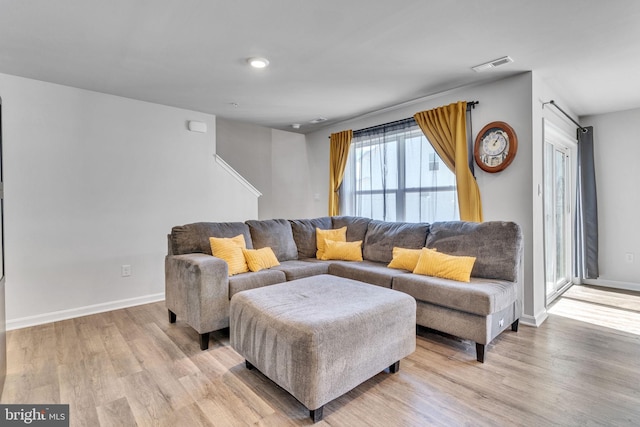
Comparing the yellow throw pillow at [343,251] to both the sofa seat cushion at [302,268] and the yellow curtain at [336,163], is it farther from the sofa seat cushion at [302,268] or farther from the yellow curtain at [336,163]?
the yellow curtain at [336,163]

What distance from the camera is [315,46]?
2371mm

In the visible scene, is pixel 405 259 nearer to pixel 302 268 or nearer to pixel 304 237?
pixel 302 268

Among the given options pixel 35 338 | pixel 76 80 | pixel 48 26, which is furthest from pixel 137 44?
pixel 35 338

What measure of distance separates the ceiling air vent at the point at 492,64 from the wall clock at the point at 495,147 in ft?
1.79

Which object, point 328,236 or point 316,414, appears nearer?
point 316,414

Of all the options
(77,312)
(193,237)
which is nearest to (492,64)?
(193,237)

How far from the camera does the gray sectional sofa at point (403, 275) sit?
91.9 inches

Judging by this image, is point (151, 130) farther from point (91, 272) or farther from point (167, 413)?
point (167, 413)

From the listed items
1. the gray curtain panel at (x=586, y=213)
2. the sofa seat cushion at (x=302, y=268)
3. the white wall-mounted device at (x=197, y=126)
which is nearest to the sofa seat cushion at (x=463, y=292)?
the sofa seat cushion at (x=302, y=268)

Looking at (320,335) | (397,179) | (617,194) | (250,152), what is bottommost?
(320,335)

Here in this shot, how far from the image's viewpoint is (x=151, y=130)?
368 cm

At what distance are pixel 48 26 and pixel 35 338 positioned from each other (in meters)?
2.42

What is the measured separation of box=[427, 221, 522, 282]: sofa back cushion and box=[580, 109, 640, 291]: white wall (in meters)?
2.68

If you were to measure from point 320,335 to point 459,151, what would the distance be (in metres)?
2.53
